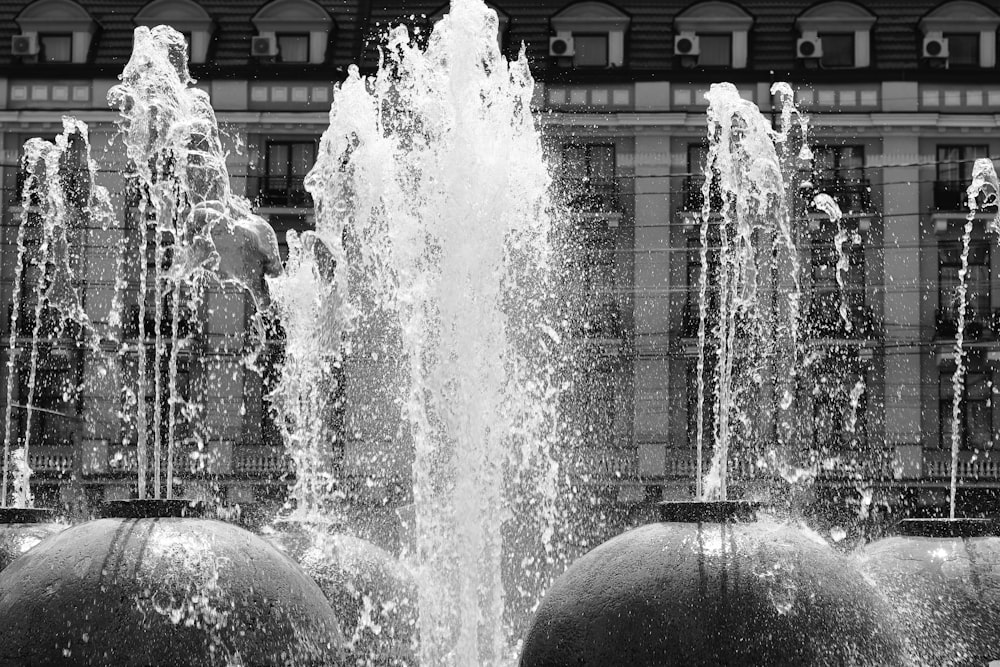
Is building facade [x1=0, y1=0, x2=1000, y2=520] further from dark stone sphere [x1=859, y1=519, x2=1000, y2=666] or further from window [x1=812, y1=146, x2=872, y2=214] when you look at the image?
dark stone sphere [x1=859, y1=519, x2=1000, y2=666]

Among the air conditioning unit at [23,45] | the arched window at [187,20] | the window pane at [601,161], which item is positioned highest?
the arched window at [187,20]

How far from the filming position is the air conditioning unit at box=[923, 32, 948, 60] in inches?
1415

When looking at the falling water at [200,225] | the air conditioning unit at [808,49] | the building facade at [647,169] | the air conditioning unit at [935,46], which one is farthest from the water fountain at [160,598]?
the air conditioning unit at [935,46]

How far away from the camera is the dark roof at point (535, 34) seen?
3625 cm

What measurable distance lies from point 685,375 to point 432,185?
70.9 ft

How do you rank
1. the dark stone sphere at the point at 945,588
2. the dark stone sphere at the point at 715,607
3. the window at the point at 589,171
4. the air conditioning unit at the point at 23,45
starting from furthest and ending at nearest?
the air conditioning unit at the point at 23,45
the window at the point at 589,171
the dark stone sphere at the point at 945,588
the dark stone sphere at the point at 715,607

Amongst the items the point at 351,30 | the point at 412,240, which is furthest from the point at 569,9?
the point at 412,240

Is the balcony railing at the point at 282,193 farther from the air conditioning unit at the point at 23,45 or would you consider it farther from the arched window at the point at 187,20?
the air conditioning unit at the point at 23,45

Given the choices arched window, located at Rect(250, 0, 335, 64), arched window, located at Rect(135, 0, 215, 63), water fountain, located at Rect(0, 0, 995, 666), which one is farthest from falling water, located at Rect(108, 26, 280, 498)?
arched window, located at Rect(250, 0, 335, 64)

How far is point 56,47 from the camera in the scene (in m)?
37.1

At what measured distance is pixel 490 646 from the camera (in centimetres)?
1286

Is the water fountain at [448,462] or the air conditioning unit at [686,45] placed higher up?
the air conditioning unit at [686,45]

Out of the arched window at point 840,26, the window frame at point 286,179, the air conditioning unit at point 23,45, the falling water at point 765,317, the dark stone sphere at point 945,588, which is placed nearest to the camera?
the dark stone sphere at point 945,588

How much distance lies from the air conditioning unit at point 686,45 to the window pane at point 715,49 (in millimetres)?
443
